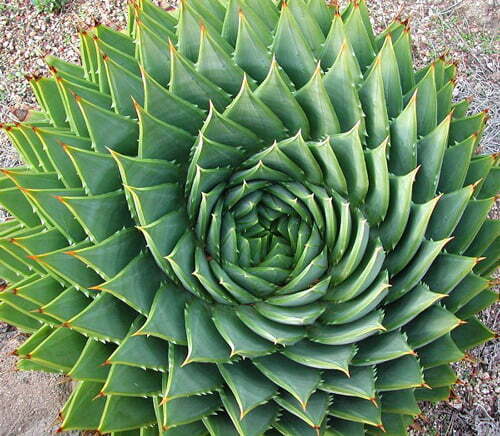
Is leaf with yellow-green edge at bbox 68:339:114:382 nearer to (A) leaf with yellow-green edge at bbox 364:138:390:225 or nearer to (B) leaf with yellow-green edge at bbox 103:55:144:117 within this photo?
(B) leaf with yellow-green edge at bbox 103:55:144:117

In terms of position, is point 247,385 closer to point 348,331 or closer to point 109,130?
point 348,331

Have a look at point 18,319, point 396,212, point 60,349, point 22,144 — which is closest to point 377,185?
point 396,212

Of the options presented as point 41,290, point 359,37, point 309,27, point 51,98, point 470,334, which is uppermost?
point 51,98

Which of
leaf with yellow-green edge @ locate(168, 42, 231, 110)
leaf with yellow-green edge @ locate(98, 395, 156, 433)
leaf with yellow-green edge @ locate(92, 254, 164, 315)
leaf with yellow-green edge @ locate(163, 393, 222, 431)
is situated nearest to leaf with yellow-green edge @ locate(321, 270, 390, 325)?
leaf with yellow-green edge @ locate(163, 393, 222, 431)

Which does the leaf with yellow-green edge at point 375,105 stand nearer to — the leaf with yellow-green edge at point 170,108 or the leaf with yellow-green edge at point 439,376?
the leaf with yellow-green edge at point 170,108

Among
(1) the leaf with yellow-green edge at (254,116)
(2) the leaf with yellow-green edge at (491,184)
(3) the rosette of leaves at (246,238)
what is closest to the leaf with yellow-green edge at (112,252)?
(3) the rosette of leaves at (246,238)
